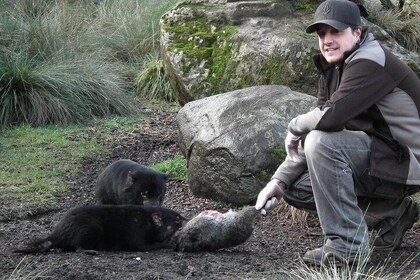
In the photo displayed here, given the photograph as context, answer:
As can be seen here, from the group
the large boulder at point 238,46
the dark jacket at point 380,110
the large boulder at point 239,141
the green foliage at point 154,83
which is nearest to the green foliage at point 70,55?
the green foliage at point 154,83

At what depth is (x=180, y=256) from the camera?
5.97m

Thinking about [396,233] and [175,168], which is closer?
[396,233]

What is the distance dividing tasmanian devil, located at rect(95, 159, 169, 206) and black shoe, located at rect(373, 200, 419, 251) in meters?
1.99

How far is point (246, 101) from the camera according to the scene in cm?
766

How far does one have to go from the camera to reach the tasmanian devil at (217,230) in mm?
5941

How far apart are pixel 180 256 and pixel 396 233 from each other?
4.71 ft

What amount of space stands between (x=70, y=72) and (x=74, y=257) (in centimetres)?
585

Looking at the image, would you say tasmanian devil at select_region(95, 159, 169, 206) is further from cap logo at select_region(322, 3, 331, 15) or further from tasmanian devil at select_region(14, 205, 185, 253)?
cap logo at select_region(322, 3, 331, 15)

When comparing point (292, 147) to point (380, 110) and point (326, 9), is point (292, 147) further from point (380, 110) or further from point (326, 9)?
point (326, 9)

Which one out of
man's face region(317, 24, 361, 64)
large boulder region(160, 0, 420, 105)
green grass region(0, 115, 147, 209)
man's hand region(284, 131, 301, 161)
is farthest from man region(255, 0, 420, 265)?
large boulder region(160, 0, 420, 105)

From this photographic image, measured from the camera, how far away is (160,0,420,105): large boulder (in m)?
8.88

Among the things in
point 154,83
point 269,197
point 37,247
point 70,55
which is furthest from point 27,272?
point 154,83

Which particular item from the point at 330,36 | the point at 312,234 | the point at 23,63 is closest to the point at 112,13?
the point at 23,63

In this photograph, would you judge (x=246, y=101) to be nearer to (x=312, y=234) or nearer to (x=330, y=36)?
(x=312, y=234)
